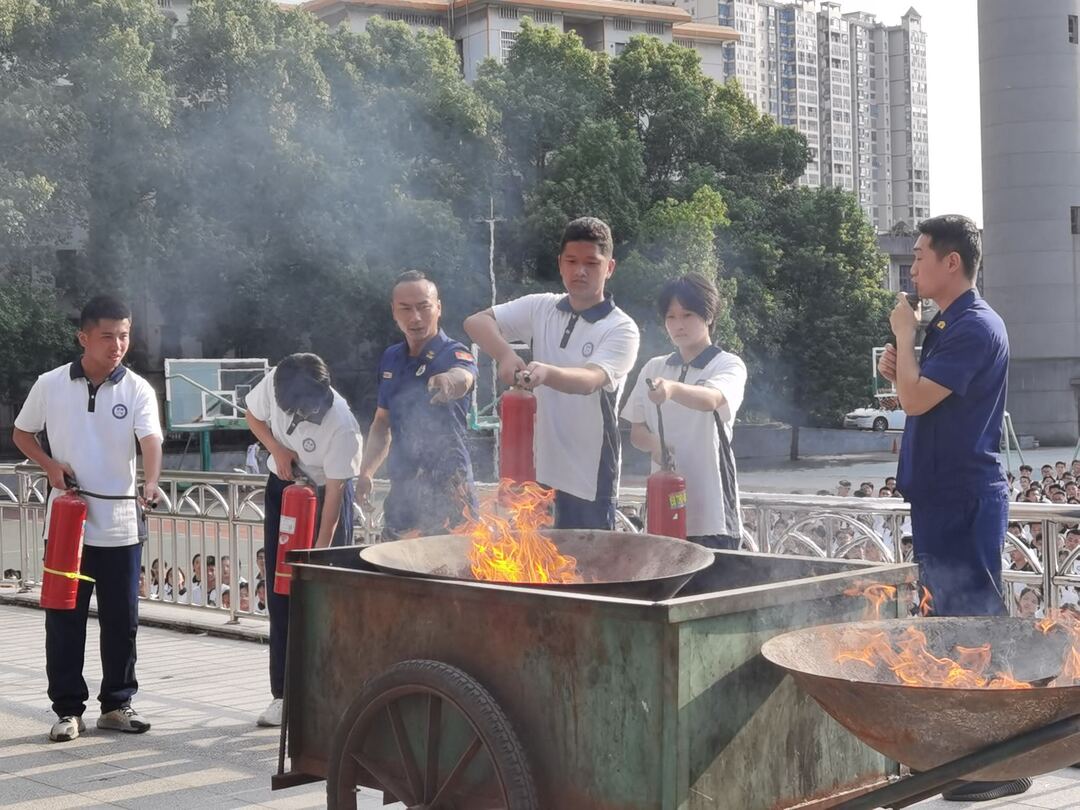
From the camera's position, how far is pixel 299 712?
11.9 feet

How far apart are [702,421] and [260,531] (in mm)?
4624

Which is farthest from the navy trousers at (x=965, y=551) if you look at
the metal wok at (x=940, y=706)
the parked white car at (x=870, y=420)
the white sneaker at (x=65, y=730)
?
the parked white car at (x=870, y=420)

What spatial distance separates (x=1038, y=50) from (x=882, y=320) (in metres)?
8.23

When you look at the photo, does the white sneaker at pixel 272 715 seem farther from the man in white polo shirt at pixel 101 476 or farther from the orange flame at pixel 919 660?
the orange flame at pixel 919 660

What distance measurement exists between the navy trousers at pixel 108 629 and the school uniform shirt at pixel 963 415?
10.7 feet

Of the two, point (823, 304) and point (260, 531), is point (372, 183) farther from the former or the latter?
point (260, 531)

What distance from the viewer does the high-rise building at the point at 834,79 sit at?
9694 cm

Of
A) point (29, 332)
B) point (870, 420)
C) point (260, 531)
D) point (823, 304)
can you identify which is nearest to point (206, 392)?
point (29, 332)

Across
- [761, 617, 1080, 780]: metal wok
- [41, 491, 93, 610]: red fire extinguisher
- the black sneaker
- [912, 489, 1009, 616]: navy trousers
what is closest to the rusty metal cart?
[761, 617, 1080, 780]: metal wok

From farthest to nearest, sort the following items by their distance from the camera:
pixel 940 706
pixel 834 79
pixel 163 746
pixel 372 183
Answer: pixel 834 79 < pixel 372 183 < pixel 163 746 < pixel 940 706

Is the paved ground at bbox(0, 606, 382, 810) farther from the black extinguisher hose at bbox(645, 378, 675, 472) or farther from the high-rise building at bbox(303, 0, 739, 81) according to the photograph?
the high-rise building at bbox(303, 0, 739, 81)

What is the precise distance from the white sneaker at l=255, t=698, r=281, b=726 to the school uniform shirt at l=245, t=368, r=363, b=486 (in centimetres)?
97

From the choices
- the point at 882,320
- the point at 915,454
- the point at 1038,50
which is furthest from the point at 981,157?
the point at 915,454

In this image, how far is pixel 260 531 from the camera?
8477mm
